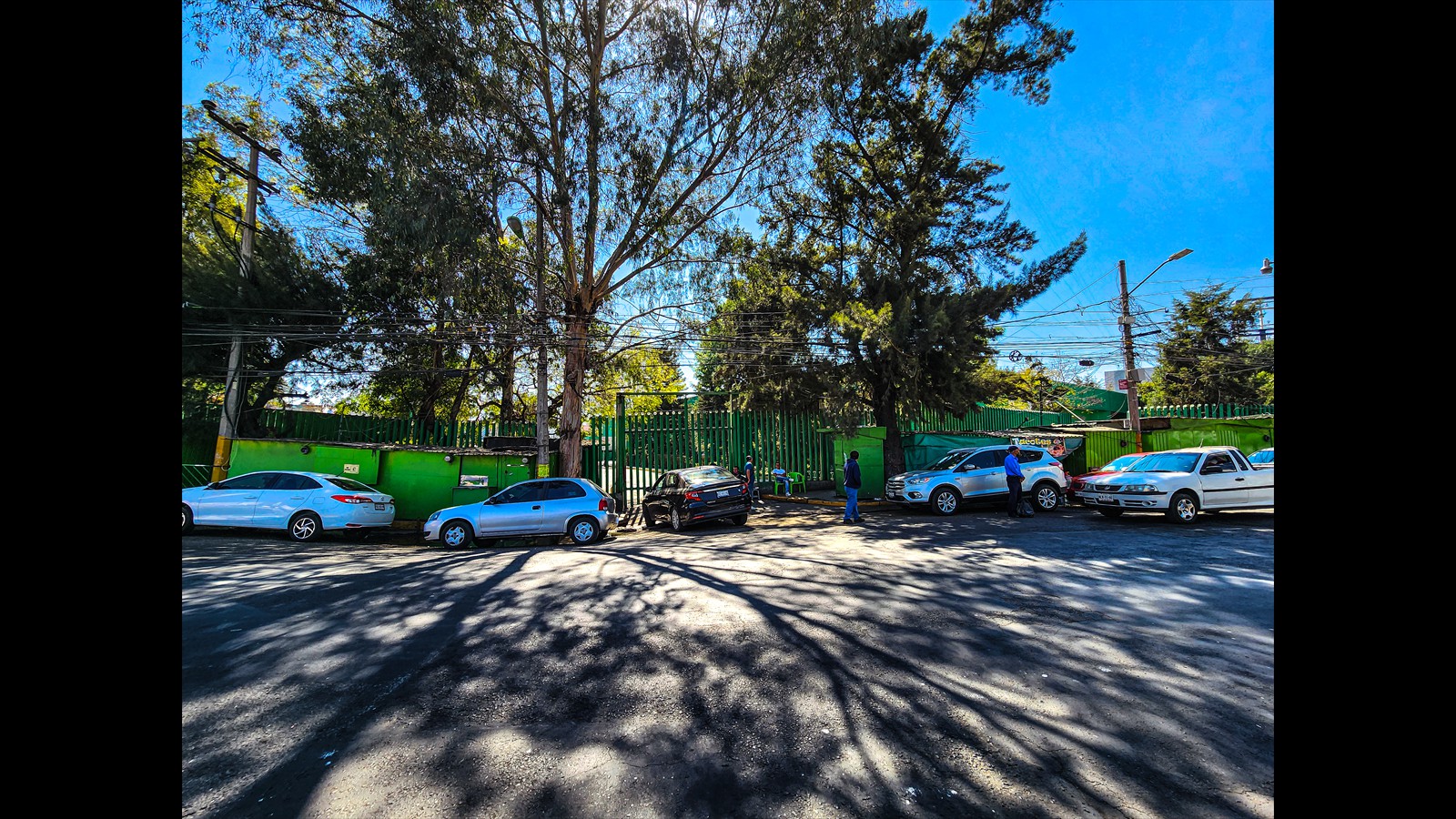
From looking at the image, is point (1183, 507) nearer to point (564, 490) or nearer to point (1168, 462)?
point (1168, 462)

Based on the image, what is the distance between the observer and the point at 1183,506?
11.6 metres

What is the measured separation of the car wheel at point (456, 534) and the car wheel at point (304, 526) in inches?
112

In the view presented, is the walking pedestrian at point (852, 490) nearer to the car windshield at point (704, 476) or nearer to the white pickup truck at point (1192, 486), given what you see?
the car windshield at point (704, 476)

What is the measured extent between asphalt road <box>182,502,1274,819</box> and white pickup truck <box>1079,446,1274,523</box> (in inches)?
172

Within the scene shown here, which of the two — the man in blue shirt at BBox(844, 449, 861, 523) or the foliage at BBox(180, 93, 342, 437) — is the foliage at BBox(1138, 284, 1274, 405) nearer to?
the man in blue shirt at BBox(844, 449, 861, 523)

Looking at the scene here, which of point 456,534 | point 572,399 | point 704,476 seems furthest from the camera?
point 572,399

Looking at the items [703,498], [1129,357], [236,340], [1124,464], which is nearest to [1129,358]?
[1129,357]

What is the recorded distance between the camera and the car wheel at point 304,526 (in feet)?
40.4

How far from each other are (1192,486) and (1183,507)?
0.47 metres

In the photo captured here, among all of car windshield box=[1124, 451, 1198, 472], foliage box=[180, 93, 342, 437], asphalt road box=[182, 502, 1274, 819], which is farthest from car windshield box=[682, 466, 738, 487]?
foliage box=[180, 93, 342, 437]

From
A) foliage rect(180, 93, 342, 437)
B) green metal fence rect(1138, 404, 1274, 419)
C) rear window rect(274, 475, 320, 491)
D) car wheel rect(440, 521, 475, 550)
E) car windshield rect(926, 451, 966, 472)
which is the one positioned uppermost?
foliage rect(180, 93, 342, 437)

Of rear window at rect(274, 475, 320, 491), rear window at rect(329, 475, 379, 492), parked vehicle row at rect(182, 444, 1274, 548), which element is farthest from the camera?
rear window at rect(329, 475, 379, 492)

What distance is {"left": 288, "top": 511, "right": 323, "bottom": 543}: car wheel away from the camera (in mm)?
12328
